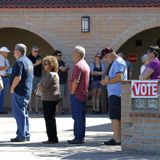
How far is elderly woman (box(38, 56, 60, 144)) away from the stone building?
810 centimetres

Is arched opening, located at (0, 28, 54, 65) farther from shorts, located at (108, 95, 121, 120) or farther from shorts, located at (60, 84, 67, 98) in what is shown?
shorts, located at (108, 95, 121, 120)

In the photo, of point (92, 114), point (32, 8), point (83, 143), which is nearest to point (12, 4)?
point (32, 8)

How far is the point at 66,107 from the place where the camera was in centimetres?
2097

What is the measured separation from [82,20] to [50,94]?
8464 mm

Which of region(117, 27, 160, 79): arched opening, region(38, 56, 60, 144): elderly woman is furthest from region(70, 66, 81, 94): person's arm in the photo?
region(117, 27, 160, 79): arched opening

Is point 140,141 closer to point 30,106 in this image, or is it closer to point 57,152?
point 57,152

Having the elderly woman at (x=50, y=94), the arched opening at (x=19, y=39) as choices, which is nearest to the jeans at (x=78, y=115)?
the elderly woman at (x=50, y=94)

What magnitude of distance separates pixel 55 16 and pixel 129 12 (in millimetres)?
2439

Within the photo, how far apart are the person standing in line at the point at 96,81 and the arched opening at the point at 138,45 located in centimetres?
252

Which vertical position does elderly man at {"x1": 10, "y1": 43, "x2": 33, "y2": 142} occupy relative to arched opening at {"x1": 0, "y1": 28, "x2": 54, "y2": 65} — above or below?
below

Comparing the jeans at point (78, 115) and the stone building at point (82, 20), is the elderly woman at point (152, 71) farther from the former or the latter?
the stone building at point (82, 20)

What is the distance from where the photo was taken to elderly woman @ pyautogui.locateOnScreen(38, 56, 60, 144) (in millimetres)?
12062

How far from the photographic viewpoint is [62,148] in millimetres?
11414

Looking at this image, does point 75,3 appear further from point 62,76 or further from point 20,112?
point 20,112
